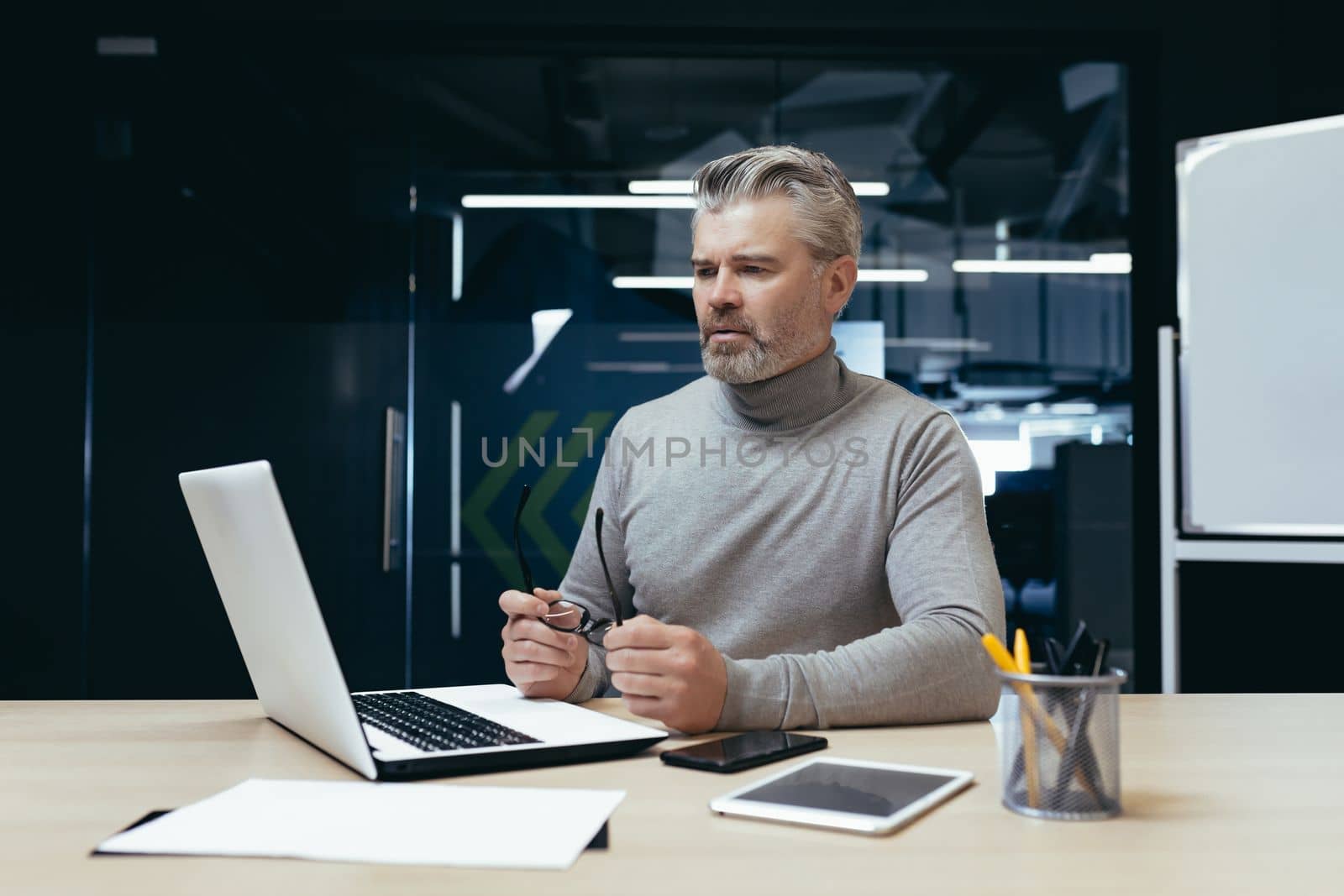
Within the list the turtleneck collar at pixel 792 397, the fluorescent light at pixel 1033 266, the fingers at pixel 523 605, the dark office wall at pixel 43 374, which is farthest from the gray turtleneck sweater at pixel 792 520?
the dark office wall at pixel 43 374

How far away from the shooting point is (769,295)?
5.45 feet

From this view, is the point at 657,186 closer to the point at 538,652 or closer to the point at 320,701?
the point at 538,652

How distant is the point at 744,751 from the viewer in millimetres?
1021

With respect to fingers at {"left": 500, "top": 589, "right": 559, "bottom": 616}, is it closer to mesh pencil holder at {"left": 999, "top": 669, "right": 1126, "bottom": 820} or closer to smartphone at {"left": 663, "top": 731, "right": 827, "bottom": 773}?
smartphone at {"left": 663, "top": 731, "right": 827, "bottom": 773}

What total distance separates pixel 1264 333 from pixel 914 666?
82.0 inches

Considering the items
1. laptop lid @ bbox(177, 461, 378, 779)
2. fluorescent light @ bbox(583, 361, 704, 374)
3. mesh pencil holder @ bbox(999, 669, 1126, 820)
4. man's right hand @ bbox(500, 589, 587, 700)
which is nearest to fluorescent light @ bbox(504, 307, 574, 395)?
fluorescent light @ bbox(583, 361, 704, 374)

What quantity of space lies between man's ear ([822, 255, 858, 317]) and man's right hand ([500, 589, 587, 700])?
71 centimetres

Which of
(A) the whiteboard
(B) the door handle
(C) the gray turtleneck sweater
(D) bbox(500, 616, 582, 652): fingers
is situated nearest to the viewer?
(D) bbox(500, 616, 582, 652): fingers

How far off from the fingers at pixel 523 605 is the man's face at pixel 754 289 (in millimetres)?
543

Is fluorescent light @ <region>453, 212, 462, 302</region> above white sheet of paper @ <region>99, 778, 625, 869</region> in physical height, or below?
above

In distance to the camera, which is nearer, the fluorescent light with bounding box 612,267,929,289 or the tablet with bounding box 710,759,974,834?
the tablet with bounding box 710,759,974,834

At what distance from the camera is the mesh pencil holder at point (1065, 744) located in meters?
0.82

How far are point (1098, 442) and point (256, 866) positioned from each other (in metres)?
2.93

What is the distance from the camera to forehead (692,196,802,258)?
1.64 metres
